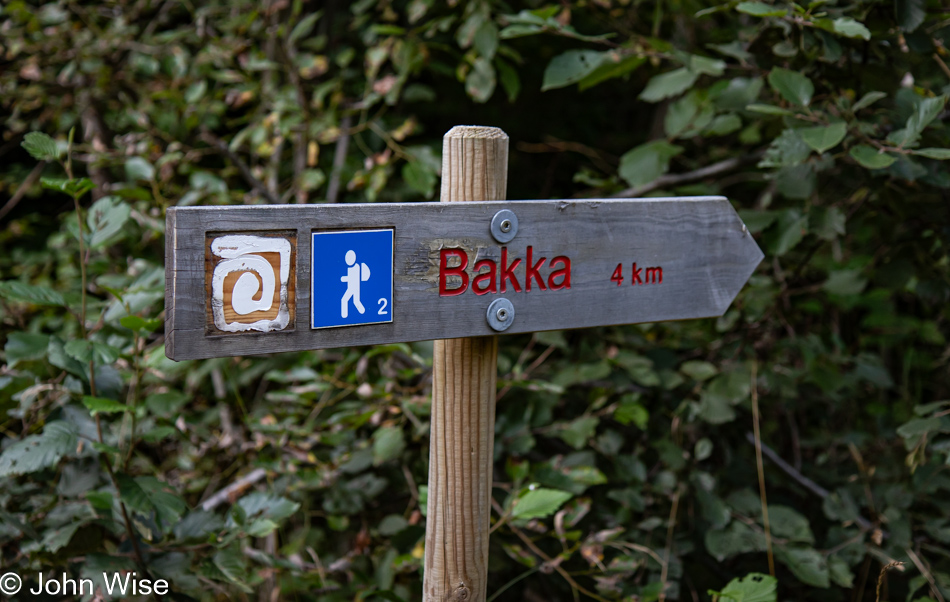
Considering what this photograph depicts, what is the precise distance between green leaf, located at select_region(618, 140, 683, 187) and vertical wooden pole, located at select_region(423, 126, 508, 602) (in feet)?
2.69

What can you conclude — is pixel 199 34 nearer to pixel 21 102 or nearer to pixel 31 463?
pixel 21 102

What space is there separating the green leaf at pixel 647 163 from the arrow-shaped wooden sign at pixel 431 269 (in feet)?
1.98

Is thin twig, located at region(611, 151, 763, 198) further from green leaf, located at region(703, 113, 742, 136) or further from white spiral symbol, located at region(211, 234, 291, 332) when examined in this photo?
white spiral symbol, located at region(211, 234, 291, 332)

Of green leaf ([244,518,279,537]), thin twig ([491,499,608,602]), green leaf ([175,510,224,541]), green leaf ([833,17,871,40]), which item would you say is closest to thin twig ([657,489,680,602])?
thin twig ([491,499,608,602])

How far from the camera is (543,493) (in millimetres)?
1345

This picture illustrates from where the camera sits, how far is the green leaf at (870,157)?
1.29 meters

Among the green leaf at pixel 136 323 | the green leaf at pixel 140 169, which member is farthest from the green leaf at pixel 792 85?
the green leaf at pixel 140 169

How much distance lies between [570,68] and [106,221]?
1.07 m

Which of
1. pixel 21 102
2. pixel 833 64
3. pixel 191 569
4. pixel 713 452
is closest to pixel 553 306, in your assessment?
pixel 191 569

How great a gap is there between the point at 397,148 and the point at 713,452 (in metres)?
1.26

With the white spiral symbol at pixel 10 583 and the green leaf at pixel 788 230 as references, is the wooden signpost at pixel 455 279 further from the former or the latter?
the white spiral symbol at pixel 10 583

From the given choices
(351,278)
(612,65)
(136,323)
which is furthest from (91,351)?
(612,65)

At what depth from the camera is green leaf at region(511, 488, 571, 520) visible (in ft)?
4.27

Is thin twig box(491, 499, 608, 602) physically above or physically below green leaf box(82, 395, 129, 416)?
below
